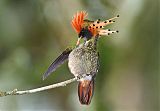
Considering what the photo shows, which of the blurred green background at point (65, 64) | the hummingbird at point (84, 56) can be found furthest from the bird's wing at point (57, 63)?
the blurred green background at point (65, 64)

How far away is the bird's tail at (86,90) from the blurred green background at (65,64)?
1343 mm

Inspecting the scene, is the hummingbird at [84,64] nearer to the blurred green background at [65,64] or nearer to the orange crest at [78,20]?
the orange crest at [78,20]

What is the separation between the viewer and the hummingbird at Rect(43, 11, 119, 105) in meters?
0.64

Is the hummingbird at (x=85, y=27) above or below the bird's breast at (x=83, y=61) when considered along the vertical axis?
above

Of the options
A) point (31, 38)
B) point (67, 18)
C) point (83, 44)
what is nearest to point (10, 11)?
point (31, 38)

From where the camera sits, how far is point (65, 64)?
87.8 inches

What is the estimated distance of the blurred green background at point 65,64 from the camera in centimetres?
211

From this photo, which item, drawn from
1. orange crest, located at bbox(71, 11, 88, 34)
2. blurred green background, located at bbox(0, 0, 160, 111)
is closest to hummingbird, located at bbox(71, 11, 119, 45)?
orange crest, located at bbox(71, 11, 88, 34)

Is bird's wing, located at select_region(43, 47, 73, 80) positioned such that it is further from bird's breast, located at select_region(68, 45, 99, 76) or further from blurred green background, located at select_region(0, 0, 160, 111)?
blurred green background, located at select_region(0, 0, 160, 111)

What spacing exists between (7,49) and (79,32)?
65.5 inches

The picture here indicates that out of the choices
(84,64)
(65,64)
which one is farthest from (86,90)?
(65,64)

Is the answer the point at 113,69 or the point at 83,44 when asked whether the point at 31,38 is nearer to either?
the point at 113,69

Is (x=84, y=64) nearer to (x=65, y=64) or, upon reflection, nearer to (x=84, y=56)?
(x=84, y=56)

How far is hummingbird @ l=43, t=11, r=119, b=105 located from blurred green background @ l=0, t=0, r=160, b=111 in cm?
134
